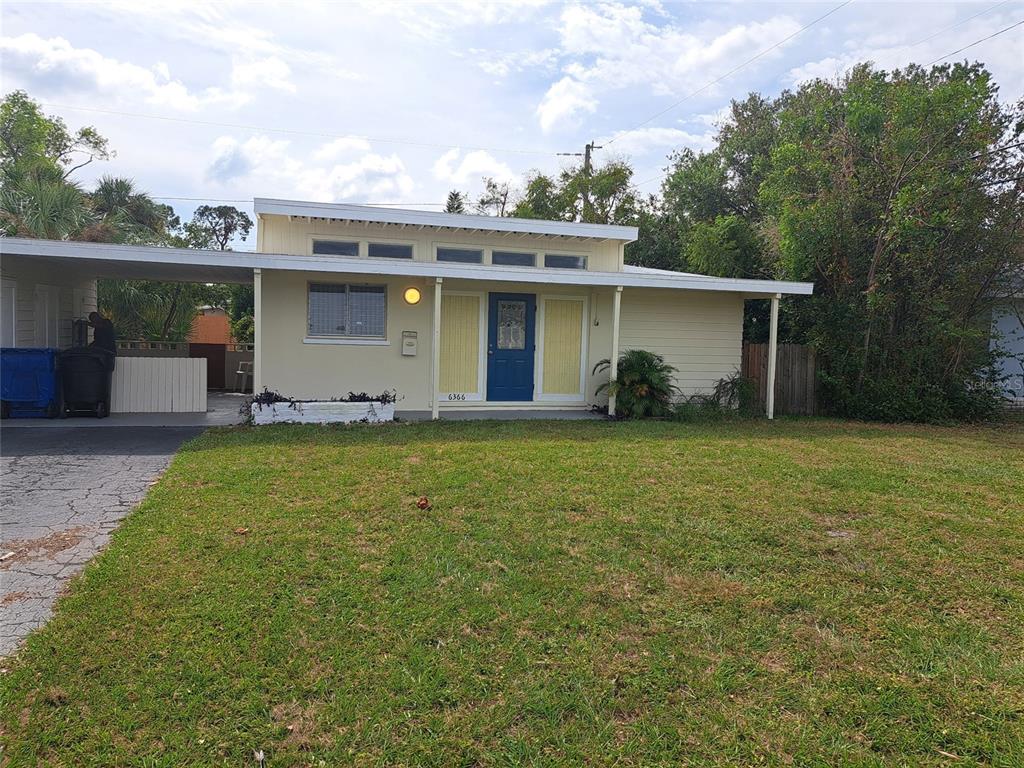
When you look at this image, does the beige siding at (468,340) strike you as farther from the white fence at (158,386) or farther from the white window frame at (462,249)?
the white fence at (158,386)

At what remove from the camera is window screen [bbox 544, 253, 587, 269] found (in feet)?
39.6

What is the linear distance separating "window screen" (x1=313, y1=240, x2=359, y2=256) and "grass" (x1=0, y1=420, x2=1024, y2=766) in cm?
579

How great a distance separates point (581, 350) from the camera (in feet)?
38.2

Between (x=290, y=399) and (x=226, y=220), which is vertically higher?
(x=226, y=220)

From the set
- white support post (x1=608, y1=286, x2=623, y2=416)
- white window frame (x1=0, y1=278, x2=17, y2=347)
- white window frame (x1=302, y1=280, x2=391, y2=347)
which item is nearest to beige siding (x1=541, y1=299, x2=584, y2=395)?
white support post (x1=608, y1=286, x2=623, y2=416)

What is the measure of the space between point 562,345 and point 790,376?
4628 mm

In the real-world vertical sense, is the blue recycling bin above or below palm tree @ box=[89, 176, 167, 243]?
below

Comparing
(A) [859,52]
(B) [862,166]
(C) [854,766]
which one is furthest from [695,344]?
(A) [859,52]

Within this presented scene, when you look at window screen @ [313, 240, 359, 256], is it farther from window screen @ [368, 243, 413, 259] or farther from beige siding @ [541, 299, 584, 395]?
beige siding @ [541, 299, 584, 395]

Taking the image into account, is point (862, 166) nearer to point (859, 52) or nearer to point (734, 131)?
point (859, 52)

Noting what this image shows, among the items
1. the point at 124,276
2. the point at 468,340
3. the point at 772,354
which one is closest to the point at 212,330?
the point at 124,276

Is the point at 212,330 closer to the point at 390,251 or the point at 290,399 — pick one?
the point at 390,251

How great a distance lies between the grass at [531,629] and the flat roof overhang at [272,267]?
371 centimetres

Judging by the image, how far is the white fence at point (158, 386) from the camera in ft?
32.5
